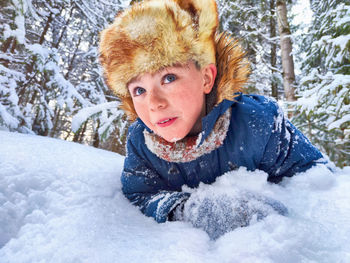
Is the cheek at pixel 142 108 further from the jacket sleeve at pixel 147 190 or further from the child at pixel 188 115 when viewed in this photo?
the jacket sleeve at pixel 147 190

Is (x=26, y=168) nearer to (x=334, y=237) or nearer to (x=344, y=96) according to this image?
(x=334, y=237)

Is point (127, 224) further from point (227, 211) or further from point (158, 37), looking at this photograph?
point (158, 37)

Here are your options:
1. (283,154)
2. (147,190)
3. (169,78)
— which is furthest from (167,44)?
(283,154)

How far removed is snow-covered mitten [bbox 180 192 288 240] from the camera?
41.6 inches

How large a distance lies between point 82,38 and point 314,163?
11537mm

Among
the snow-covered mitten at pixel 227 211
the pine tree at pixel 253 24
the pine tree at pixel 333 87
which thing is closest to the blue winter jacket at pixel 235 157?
the snow-covered mitten at pixel 227 211

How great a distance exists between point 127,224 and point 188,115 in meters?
0.70

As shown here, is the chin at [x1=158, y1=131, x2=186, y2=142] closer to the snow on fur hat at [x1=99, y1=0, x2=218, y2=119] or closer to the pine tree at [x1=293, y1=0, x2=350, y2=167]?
the snow on fur hat at [x1=99, y1=0, x2=218, y2=119]

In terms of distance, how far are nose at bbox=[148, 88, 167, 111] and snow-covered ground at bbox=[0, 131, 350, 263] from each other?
561mm

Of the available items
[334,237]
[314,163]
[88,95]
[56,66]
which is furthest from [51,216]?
[88,95]

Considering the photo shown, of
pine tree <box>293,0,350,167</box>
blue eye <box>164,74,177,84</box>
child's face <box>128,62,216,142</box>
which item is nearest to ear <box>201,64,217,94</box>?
child's face <box>128,62,216,142</box>

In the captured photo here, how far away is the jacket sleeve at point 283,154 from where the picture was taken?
1.56m

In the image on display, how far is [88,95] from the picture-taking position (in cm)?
891

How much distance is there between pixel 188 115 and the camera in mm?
1396
